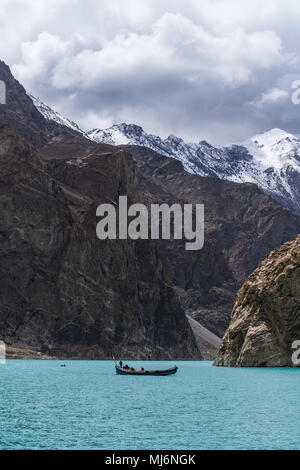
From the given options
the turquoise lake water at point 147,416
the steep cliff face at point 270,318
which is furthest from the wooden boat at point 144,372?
the turquoise lake water at point 147,416

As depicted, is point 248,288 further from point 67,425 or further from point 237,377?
point 67,425

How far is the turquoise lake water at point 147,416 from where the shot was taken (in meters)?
43.2

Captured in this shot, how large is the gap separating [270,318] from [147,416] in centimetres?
7443

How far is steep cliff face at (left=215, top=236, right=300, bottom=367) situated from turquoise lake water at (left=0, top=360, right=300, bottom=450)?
112 feet

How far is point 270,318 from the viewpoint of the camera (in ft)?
415

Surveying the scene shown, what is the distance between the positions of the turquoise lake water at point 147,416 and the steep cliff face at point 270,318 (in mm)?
34096

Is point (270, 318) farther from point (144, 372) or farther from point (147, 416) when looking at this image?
point (147, 416)

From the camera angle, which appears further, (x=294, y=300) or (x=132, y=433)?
(x=294, y=300)

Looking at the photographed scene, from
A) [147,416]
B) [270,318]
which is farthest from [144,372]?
[147,416]

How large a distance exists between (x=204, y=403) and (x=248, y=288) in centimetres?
Result: 6873
